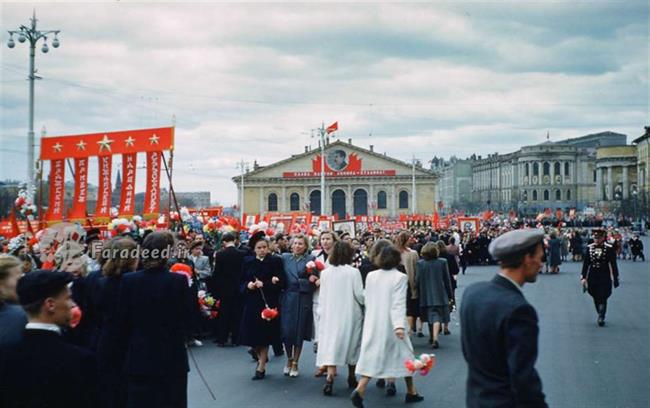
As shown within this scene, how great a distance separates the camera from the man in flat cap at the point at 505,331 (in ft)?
11.8

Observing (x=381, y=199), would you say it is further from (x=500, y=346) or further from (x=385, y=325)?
(x=500, y=346)

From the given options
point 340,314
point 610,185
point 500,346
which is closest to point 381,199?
point 610,185

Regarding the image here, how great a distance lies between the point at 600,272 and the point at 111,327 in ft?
33.7

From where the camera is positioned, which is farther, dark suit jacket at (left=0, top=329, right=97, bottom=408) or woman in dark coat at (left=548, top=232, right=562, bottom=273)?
woman in dark coat at (left=548, top=232, right=562, bottom=273)

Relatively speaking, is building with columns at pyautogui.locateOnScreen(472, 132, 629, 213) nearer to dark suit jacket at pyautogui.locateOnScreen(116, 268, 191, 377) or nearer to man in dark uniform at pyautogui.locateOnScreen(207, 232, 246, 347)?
man in dark uniform at pyautogui.locateOnScreen(207, 232, 246, 347)

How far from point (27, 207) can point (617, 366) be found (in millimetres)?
11030

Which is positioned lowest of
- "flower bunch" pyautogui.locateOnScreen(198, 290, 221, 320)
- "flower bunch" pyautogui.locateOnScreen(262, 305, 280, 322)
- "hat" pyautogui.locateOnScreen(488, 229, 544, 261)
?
"flower bunch" pyautogui.locateOnScreen(198, 290, 221, 320)

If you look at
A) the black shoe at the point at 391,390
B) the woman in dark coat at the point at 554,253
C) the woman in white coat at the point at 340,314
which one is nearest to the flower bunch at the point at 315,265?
the woman in white coat at the point at 340,314

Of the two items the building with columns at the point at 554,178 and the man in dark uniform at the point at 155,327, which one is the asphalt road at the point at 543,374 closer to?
the man in dark uniform at the point at 155,327

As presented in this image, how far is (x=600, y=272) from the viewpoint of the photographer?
13656 mm

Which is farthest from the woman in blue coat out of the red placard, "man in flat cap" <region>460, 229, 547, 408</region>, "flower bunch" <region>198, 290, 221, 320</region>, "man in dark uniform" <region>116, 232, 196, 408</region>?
"man in flat cap" <region>460, 229, 547, 408</region>

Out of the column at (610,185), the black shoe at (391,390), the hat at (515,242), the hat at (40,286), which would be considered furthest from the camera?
the column at (610,185)

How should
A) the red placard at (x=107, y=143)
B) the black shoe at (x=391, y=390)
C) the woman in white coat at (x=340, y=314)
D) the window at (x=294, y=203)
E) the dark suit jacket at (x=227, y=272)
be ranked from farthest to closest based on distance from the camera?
the window at (x=294, y=203) < the red placard at (x=107, y=143) < the dark suit jacket at (x=227, y=272) < the woman in white coat at (x=340, y=314) < the black shoe at (x=391, y=390)

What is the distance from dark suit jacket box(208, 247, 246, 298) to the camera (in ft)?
40.8
